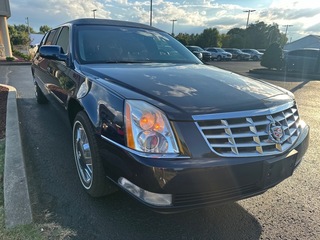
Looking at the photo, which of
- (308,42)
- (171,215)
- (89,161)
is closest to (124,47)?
(89,161)

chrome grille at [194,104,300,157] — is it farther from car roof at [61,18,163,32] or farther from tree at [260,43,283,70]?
tree at [260,43,283,70]

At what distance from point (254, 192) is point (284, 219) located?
625 mm

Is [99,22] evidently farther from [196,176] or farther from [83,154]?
[196,176]

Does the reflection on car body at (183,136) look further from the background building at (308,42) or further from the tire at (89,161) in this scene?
the background building at (308,42)

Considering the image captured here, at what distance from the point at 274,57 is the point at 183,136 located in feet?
60.1

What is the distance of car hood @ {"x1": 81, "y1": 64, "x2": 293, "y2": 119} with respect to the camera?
2.01 meters

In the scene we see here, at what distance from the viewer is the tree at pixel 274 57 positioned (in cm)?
1802

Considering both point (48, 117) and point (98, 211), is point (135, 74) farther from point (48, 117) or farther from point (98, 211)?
point (48, 117)

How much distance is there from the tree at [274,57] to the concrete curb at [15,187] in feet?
57.9

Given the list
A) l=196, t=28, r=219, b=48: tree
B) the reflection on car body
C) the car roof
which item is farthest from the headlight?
l=196, t=28, r=219, b=48: tree

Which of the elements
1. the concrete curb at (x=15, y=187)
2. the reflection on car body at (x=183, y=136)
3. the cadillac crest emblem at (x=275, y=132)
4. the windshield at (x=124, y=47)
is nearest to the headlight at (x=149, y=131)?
the reflection on car body at (x=183, y=136)

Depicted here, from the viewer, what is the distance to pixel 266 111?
212cm

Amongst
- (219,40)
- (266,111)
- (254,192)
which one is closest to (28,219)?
(254,192)

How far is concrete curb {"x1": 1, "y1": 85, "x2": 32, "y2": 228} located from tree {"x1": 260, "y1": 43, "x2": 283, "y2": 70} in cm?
1764
